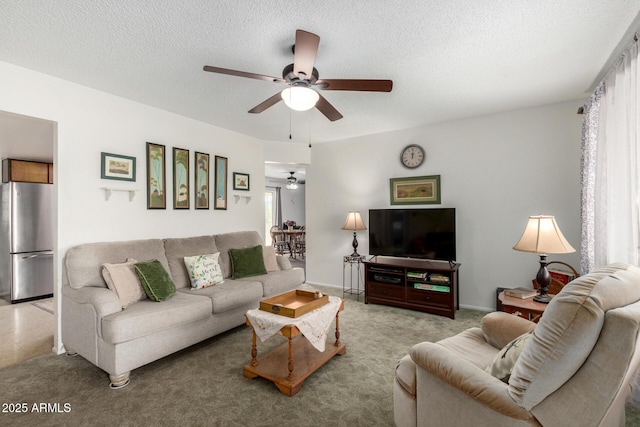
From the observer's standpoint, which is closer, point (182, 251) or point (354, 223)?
point (182, 251)

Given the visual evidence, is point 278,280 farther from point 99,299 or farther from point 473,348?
point 473,348

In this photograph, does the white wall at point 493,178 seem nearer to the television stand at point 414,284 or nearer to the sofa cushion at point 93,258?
the television stand at point 414,284

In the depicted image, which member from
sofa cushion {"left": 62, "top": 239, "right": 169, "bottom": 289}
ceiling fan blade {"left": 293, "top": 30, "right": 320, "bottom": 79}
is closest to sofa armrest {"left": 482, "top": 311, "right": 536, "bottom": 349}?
ceiling fan blade {"left": 293, "top": 30, "right": 320, "bottom": 79}

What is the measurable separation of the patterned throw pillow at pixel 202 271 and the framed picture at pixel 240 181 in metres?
1.44

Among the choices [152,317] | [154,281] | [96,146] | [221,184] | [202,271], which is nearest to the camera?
[152,317]

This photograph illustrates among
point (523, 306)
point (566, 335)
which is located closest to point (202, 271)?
point (523, 306)

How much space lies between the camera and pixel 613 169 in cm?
235

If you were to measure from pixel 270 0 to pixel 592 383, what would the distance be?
7.60 feet

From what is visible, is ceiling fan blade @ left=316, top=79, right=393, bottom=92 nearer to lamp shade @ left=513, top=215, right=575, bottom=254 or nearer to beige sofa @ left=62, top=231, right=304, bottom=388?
lamp shade @ left=513, top=215, right=575, bottom=254

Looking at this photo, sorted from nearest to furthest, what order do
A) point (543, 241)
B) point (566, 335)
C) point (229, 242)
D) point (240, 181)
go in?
point (566, 335)
point (543, 241)
point (229, 242)
point (240, 181)

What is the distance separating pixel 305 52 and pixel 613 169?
2486mm

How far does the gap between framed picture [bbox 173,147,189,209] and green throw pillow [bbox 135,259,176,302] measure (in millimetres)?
1111

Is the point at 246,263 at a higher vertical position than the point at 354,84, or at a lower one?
lower

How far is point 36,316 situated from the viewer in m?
3.82
